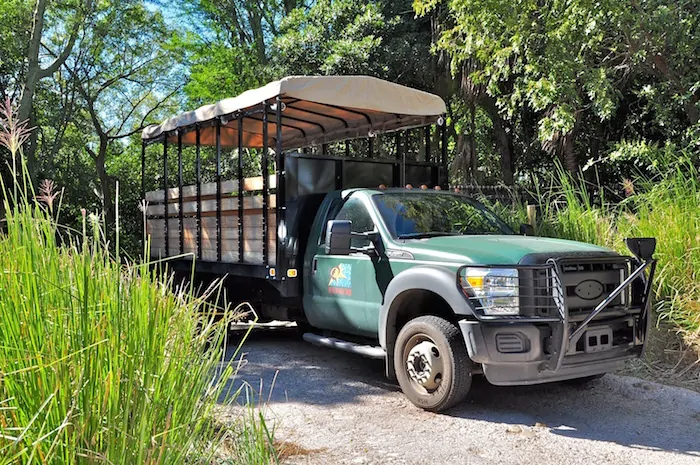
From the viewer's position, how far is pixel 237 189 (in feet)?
24.7

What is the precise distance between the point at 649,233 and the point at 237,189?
15.7 ft

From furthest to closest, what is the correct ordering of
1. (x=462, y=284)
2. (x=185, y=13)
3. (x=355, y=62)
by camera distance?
(x=185, y=13)
(x=355, y=62)
(x=462, y=284)

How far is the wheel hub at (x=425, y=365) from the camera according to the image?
5.04 meters

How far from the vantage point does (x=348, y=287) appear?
6.12 meters

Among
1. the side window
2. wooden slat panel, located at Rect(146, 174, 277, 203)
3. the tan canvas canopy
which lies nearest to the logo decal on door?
the side window

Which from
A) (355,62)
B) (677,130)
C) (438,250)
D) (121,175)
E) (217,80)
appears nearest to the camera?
(438,250)

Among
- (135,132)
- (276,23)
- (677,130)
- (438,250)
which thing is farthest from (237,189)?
(135,132)

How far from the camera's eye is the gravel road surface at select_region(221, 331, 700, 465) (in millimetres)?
4180

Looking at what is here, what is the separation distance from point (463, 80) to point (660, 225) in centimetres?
920

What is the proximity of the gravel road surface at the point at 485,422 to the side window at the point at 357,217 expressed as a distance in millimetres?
1410

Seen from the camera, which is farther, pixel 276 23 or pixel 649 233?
pixel 276 23

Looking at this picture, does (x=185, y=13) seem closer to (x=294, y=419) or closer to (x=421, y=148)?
(x=421, y=148)

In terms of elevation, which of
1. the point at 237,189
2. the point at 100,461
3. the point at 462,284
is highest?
the point at 237,189

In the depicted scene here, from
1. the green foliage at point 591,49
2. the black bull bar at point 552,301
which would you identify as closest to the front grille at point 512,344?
the black bull bar at point 552,301
